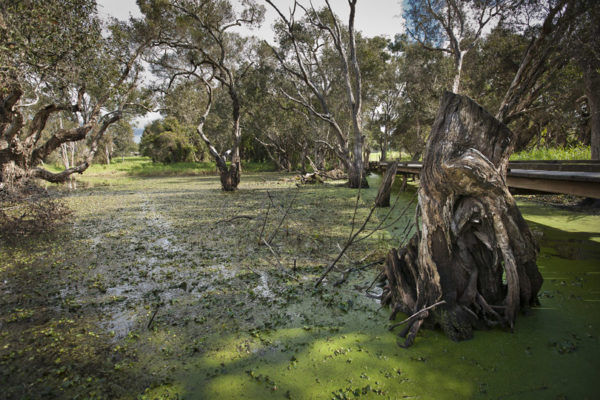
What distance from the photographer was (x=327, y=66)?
20.1 metres

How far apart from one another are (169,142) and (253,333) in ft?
112

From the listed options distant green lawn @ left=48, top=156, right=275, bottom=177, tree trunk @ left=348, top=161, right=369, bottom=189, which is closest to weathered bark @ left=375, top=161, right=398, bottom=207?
tree trunk @ left=348, top=161, right=369, bottom=189

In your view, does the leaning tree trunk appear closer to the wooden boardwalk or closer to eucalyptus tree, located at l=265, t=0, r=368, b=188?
the wooden boardwalk

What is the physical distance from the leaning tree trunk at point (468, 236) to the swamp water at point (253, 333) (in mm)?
184

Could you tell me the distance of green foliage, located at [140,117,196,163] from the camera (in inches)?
1281

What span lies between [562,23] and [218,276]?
11314mm

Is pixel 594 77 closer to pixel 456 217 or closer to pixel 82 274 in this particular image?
pixel 456 217

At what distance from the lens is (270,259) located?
14.6 feet

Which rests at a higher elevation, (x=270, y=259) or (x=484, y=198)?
(x=484, y=198)

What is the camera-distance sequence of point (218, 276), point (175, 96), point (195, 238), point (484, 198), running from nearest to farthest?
1. point (484, 198)
2. point (218, 276)
3. point (195, 238)
4. point (175, 96)

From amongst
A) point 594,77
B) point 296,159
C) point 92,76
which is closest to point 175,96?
point 92,76

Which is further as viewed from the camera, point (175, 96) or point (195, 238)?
point (175, 96)

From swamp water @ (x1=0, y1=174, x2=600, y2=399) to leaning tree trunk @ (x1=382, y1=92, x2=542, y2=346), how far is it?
0.18m

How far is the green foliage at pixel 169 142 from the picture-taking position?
32531mm
